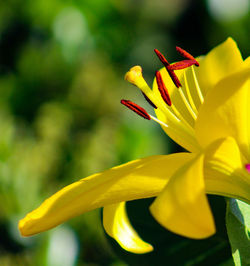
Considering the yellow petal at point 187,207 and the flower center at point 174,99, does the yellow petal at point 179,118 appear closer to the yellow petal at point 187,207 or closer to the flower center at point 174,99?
the flower center at point 174,99

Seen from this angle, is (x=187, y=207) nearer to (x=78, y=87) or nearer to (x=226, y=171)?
(x=226, y=171)

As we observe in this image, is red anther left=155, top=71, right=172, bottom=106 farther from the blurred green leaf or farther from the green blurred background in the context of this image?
the green blurred background

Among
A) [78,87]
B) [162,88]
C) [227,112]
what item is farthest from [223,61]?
[78,87]

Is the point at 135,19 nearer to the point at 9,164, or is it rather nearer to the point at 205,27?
the point at 205,27

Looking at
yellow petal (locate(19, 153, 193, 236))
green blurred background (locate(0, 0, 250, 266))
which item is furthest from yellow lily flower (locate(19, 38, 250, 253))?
green blurred background (locate(0, 0, 250, 266))

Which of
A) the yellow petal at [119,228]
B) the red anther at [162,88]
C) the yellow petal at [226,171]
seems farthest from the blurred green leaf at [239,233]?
the red anther at [162,88]
